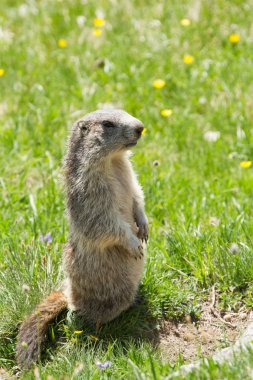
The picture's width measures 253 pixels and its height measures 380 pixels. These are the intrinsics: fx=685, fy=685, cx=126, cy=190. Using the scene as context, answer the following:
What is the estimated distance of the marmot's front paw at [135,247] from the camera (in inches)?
171

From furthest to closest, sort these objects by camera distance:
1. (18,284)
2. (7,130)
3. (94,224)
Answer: (7,130) < (18,284) < (94,224)

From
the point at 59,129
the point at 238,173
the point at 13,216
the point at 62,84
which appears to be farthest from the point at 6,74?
the point at 238,173

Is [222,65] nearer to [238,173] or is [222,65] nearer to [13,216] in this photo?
[238,173]

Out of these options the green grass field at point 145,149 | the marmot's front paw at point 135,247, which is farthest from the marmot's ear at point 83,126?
the green grass field at point 145,149

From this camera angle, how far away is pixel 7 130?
241 inches

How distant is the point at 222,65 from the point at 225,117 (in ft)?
2.36

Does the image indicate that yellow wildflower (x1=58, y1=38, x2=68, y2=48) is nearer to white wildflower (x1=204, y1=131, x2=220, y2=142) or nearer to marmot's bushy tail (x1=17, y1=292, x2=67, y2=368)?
white wildflower (x1=204, y1=131, x2=220, y2=142)

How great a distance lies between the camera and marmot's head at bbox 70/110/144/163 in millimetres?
4215

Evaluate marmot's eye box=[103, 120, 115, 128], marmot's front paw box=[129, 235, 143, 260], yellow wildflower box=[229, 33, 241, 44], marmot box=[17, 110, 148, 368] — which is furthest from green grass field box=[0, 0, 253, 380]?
marmot's eye box=[103, 120, 115, 128]

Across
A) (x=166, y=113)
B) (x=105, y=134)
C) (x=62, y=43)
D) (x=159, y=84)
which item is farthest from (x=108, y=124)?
(x=62, y=43)

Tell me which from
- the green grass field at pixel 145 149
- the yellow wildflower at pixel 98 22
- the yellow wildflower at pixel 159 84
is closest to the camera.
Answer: the green grass field at pixel 145 149

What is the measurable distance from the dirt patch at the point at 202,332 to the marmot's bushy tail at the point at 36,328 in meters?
0.70

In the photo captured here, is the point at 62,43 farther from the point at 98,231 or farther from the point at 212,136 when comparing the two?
the point at 98,231

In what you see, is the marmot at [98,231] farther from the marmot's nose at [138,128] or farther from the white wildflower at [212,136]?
the white wildflower at [212,136]
